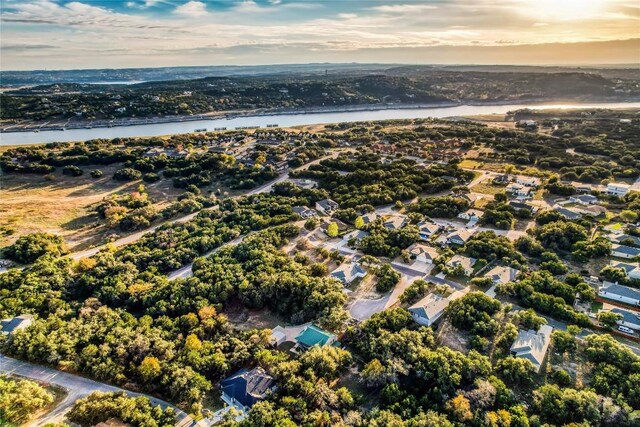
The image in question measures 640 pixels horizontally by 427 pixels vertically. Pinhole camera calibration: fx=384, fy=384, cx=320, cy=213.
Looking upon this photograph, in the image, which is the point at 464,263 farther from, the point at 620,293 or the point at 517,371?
the point at 517,371

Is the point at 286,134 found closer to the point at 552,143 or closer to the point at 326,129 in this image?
the point at 326,129

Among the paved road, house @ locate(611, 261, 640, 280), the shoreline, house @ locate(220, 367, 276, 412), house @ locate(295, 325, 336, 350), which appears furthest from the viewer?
the shoreline

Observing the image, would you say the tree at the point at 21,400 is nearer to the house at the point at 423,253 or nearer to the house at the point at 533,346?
the house at the point at 533,346

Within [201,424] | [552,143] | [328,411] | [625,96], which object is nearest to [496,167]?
[552,143]

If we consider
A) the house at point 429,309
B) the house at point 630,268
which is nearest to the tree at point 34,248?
the house at point 429,309

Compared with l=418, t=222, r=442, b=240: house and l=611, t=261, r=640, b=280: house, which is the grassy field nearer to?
l=418, t=222, r=442, b=240: house

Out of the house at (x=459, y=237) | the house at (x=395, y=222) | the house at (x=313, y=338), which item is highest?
the house at (x=395, y=222)

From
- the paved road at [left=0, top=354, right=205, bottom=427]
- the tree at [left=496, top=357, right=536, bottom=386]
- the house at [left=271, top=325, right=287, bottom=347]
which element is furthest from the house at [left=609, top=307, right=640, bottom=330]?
the paved road at [left=0, top=354, right=205, bottom=427]
